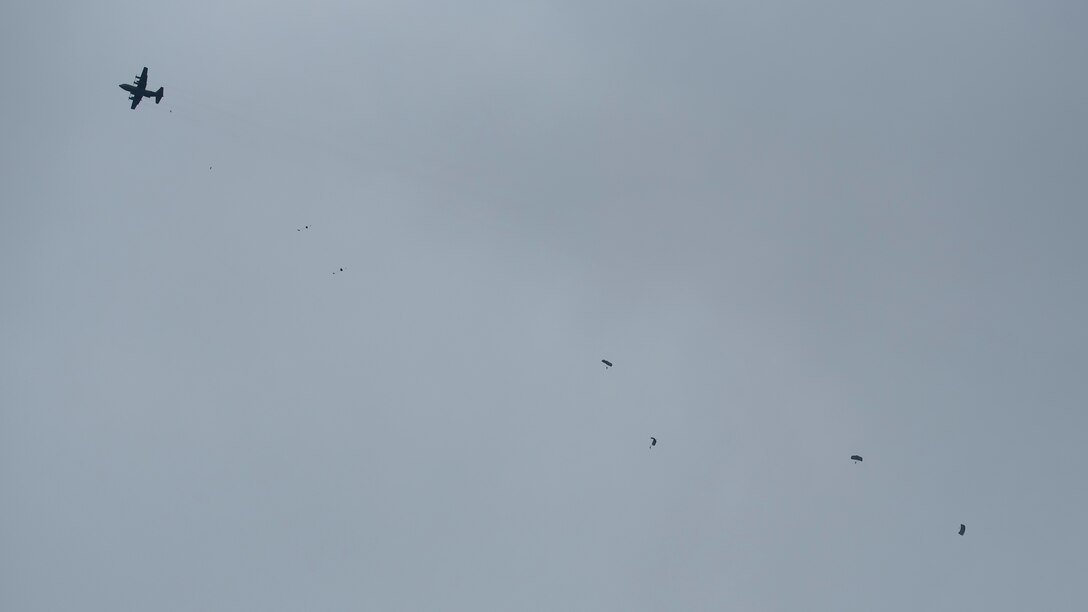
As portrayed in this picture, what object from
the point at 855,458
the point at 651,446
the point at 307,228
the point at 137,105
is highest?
the point at 137,105

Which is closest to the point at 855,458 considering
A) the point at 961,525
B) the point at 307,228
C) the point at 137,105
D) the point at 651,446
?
the point at 961,525

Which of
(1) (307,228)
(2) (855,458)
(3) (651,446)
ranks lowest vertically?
(3) (651,446)

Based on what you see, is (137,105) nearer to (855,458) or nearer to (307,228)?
(307,228)

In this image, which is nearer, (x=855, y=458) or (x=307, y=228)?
(x=855, y=458)

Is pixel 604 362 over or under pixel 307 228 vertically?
under

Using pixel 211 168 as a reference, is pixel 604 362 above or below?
below

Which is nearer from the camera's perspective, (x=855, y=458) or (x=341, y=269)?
(x=855, y=458)

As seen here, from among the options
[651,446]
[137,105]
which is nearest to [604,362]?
[651,446]

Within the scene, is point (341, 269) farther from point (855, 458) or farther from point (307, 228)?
point (855, 458)
